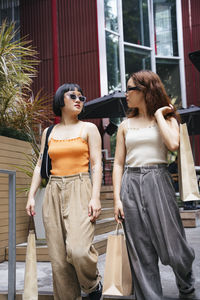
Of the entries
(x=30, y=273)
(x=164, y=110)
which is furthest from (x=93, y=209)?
(x=164, y=110)

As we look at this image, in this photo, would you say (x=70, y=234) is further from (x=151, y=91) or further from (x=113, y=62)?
(x=113, y=62)

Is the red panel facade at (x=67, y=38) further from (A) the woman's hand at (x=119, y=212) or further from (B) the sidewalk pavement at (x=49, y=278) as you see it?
(A) the woman's hand at (x=119, y=212)

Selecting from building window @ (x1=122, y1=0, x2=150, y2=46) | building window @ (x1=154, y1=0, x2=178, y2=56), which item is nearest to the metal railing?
building window @ (x1=122, y1=0, x2=150, y2=46)

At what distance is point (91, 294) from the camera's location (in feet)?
9.15

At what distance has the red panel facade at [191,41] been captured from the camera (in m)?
13.7

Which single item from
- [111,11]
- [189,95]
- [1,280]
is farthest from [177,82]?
[1,280]

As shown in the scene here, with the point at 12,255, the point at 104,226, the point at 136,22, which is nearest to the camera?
the point at 12,255

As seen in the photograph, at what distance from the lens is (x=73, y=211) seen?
2637mm

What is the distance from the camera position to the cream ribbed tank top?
2580 millimetres

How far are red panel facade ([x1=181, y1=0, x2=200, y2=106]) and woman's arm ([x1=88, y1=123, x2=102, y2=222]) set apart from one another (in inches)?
447

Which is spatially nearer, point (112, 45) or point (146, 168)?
point (146, 168)

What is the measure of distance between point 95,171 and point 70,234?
461 millimetres

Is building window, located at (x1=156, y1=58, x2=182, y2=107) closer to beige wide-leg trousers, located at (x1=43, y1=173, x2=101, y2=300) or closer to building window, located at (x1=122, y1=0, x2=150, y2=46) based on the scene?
building window, located at (x1=122, y1=0, x2=150, y2=46)

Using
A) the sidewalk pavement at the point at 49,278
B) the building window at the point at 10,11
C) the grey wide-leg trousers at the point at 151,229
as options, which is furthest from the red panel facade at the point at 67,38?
the grey wide-leg trousers at the point at 151,229
